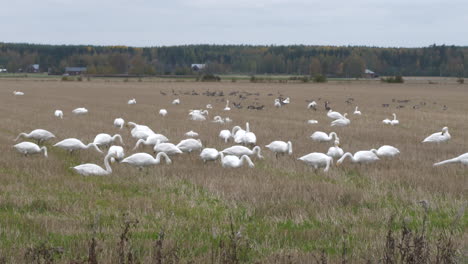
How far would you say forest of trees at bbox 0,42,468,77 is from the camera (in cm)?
14238

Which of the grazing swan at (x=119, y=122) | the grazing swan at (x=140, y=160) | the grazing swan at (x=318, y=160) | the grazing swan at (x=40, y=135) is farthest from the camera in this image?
the grazing swan at (x=119, y=122)

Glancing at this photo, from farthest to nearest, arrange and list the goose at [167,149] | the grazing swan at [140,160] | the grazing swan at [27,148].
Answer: the goose at [167,149] → the grazing swan at [27,148] → the grazing swan at [140,160]

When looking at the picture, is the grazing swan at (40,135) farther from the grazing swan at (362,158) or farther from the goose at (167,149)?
the grazing swan at (362,158)

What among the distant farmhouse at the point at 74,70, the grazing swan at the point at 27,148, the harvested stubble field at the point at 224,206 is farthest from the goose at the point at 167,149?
the distant farmhouse at the point at 74,70

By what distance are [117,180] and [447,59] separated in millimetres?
158062

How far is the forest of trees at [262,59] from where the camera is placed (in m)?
142

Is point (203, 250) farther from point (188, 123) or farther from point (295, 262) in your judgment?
point (188, 123)

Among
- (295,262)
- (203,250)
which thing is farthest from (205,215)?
(295,262)

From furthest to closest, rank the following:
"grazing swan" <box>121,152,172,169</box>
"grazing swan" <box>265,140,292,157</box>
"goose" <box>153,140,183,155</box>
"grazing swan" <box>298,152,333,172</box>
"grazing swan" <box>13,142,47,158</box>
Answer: "grazing swan" <box>265,140,292,157</box> < "goose" <box>153,140,183,155</box> < "grazing swan" <box>13,142,47,158</box> < "grazing swan" <box>298,152,333,172</box> < "grazing swan" <box>121,152,172,169</box>

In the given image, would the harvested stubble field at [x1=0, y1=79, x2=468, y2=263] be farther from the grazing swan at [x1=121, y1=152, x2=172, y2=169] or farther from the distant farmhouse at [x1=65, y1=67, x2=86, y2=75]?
the distant farmhouse at [x1=65, y1=67, x2=86, y2=75]

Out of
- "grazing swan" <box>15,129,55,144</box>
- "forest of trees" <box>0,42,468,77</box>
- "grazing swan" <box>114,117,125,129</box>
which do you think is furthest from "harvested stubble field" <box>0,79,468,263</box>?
"forest of trees" <box>0,42,468,77</box>

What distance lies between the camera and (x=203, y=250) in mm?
6031

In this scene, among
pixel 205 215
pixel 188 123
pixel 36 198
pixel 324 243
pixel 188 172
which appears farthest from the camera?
pixel 188 123

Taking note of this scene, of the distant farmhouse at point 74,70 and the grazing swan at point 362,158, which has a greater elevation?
the grazing swan at point 362,158
